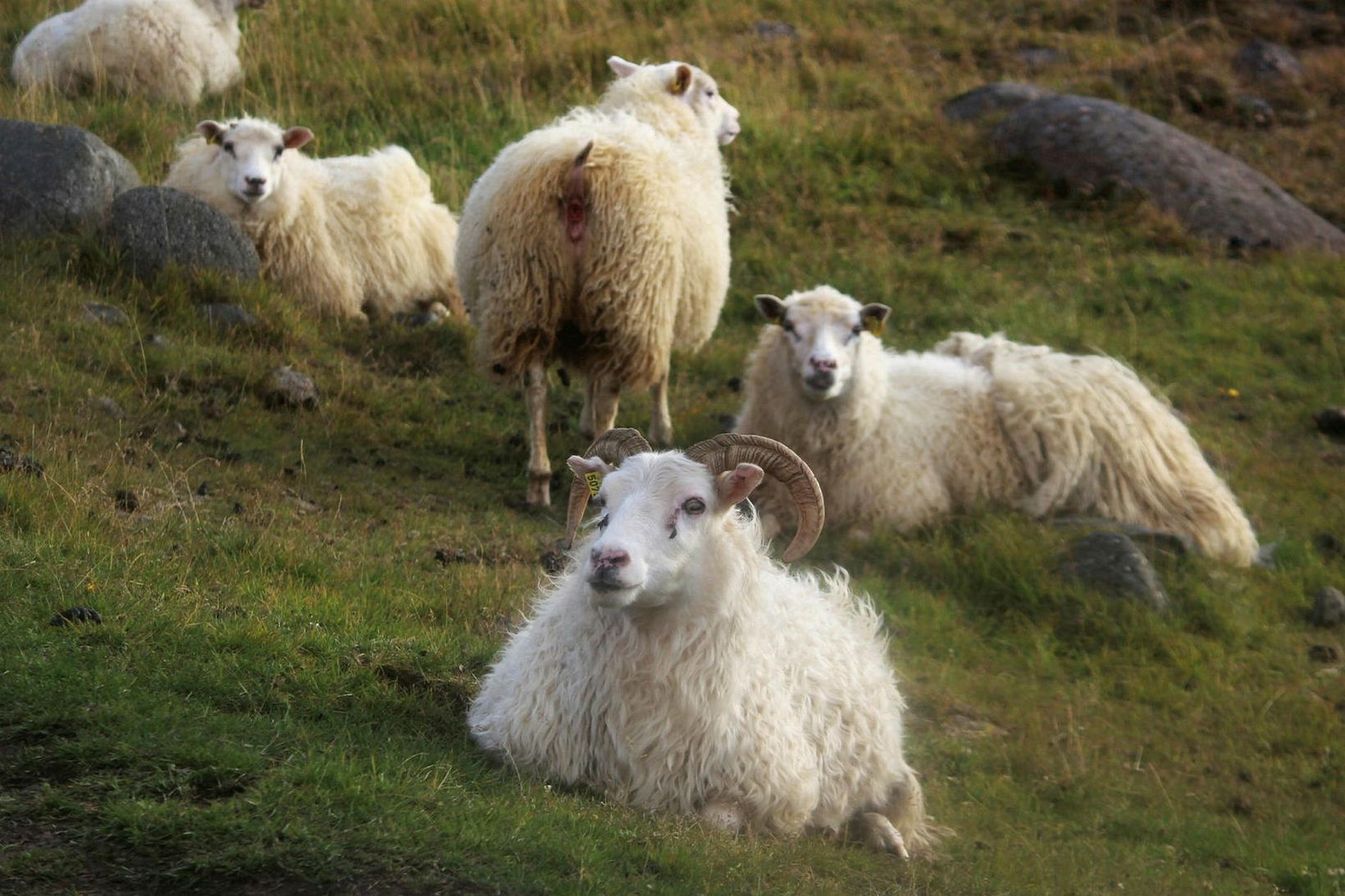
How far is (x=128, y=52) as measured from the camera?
14.1 metres

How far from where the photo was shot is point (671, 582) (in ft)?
18.7

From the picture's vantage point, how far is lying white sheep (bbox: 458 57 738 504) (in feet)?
31.3

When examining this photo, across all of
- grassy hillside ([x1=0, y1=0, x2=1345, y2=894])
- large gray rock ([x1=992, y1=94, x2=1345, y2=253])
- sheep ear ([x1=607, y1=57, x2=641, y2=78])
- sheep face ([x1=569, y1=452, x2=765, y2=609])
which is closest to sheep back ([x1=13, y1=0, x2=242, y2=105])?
grassy hillside ([x1=0, y1=0, x2=1345, y2=894])

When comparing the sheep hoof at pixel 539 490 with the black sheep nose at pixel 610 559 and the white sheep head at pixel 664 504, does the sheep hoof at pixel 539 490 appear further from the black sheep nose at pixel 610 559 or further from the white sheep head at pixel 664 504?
the black sheep nose at pixel 610 559

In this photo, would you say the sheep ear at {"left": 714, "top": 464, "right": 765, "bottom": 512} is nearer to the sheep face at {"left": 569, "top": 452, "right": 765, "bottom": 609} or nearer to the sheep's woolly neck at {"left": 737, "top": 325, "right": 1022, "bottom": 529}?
the sheep face at {"left": 569, "top": 452, "right": 765, "bottom": 609}

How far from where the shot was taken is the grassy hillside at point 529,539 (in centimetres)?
499

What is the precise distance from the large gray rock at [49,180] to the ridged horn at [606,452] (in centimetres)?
604

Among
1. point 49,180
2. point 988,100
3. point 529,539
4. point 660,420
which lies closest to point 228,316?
point 49,180

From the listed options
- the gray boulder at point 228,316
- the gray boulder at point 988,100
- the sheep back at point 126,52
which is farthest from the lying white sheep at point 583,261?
the gray boulder at point 988,100

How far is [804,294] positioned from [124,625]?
545 centimetres

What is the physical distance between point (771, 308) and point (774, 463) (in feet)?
14.9

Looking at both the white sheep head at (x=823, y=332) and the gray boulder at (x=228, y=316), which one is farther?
the gray boulder at (x=228, y=316)

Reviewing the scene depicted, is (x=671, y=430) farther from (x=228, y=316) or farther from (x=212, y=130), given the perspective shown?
(x=212, y=130)

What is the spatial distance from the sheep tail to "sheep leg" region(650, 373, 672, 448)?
1.51 meters
